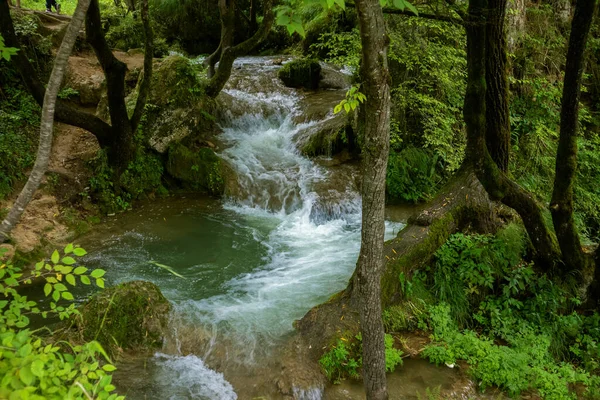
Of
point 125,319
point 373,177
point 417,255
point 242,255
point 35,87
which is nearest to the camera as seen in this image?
point 373,177

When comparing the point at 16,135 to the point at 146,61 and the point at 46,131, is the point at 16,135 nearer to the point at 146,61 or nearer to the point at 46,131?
the point at 146,61

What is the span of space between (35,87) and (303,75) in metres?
8.82

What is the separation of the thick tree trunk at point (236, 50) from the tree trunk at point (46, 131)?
24.6 feet

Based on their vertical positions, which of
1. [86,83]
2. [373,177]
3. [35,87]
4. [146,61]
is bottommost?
[373,177]

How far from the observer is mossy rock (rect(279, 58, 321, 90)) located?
1387cm

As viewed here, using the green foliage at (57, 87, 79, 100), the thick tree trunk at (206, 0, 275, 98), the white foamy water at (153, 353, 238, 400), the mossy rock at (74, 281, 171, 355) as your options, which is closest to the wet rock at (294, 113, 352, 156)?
the thick tree trunk at (206, 0, 275, 98)

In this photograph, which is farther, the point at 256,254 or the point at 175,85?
the point at 175,85

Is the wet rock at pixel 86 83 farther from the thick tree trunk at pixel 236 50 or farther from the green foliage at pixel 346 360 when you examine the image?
the green foliage at pixel 346 360

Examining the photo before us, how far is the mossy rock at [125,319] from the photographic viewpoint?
14.5ft

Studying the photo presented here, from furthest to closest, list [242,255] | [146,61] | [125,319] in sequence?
[146,61], [242,255], [125,319]

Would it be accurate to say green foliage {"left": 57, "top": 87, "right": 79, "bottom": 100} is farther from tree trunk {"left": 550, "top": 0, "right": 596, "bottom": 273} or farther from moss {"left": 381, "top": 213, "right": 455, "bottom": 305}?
tree trunk {"left": 550, "top": 0, "right": 596, "bottom": 273}

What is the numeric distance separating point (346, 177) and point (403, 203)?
61.3 inches

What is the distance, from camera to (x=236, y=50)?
9.55m

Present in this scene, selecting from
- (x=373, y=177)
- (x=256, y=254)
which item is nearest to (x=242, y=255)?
(x=256, y=254)
